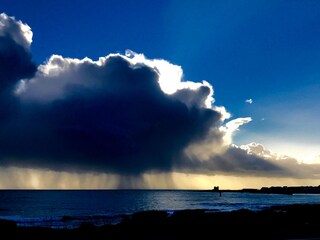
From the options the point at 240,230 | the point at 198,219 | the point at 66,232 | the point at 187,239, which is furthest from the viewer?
the point at 198,219

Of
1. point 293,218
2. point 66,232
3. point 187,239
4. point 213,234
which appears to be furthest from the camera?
point 293,218

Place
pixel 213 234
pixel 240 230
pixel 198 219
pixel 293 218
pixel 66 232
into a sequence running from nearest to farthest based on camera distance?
pixel 213 234, pixel 240 230, pixel 66 232, pixel 198 219, pixel 293 218

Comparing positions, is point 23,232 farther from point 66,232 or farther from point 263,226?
point 263,226

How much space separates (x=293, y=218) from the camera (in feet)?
133

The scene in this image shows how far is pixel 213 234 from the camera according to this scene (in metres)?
26.0

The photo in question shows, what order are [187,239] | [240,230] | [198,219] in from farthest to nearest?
[198,219] < [240,230] < [187,239]

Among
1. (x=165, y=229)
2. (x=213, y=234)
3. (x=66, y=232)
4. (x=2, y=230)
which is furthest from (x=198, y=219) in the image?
(x=2, y=230)

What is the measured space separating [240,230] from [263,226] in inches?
181

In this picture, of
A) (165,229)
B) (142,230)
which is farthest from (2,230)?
(165,229)

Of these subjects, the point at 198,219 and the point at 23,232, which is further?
the point at 198,219

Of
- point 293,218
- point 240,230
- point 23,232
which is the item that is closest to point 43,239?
point 23,232

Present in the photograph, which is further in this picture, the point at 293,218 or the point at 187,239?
the point at 293,218

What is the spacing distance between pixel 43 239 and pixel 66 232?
14.4ft

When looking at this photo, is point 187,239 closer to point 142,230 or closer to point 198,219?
point 142,230
